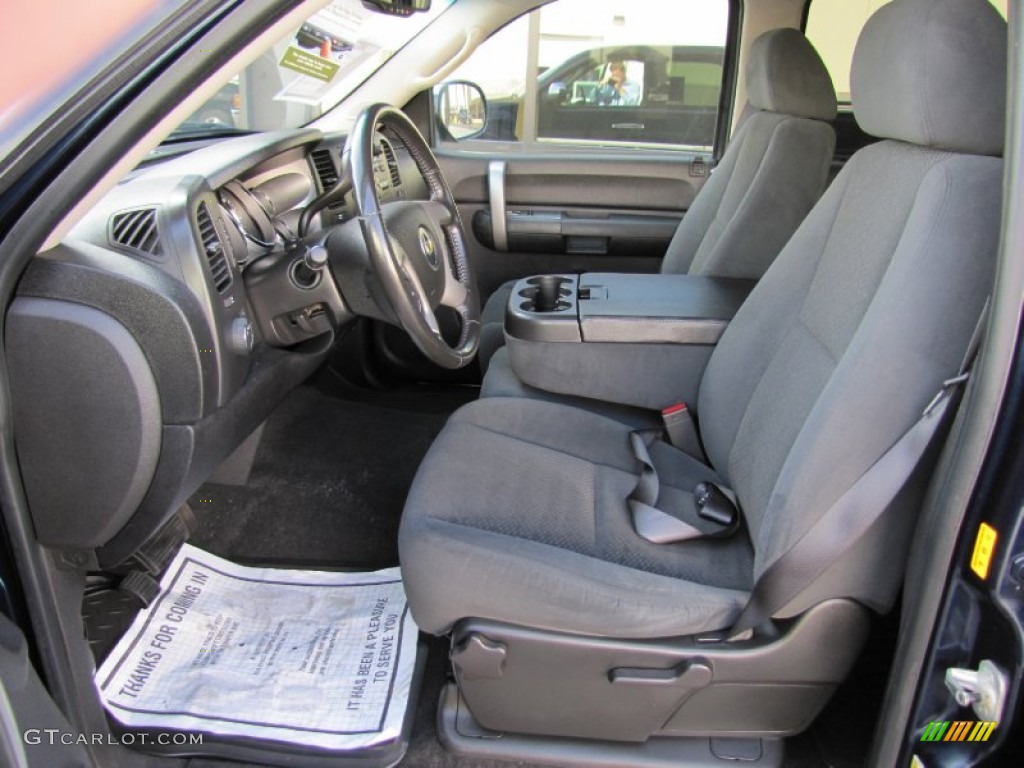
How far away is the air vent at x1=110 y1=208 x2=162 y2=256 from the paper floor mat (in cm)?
72

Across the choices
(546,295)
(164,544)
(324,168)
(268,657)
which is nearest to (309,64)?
(324,168)

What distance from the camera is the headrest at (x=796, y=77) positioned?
6.03 ft

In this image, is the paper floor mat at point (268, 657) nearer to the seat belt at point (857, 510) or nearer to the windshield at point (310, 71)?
the seat belt at point (857, 510)

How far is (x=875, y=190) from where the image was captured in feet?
3.84

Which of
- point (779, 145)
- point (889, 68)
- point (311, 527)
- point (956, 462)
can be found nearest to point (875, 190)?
point (889, 68)

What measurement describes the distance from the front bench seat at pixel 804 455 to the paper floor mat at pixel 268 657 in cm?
25

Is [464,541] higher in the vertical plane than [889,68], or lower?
lower

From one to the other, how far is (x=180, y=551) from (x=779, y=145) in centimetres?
155

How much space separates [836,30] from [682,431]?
4.48 ft

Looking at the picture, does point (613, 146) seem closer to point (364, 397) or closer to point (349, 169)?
point (364, 397)

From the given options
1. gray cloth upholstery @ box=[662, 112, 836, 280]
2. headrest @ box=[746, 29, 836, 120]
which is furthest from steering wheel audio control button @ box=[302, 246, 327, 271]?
headrest @ box=[746, 29, 836, 120]

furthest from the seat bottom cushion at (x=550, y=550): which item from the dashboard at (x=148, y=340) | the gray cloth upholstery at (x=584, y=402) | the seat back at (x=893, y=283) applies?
the dashboard at (x=148, y=340)

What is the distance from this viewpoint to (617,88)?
2812mm

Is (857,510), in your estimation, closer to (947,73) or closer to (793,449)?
(793,449)
